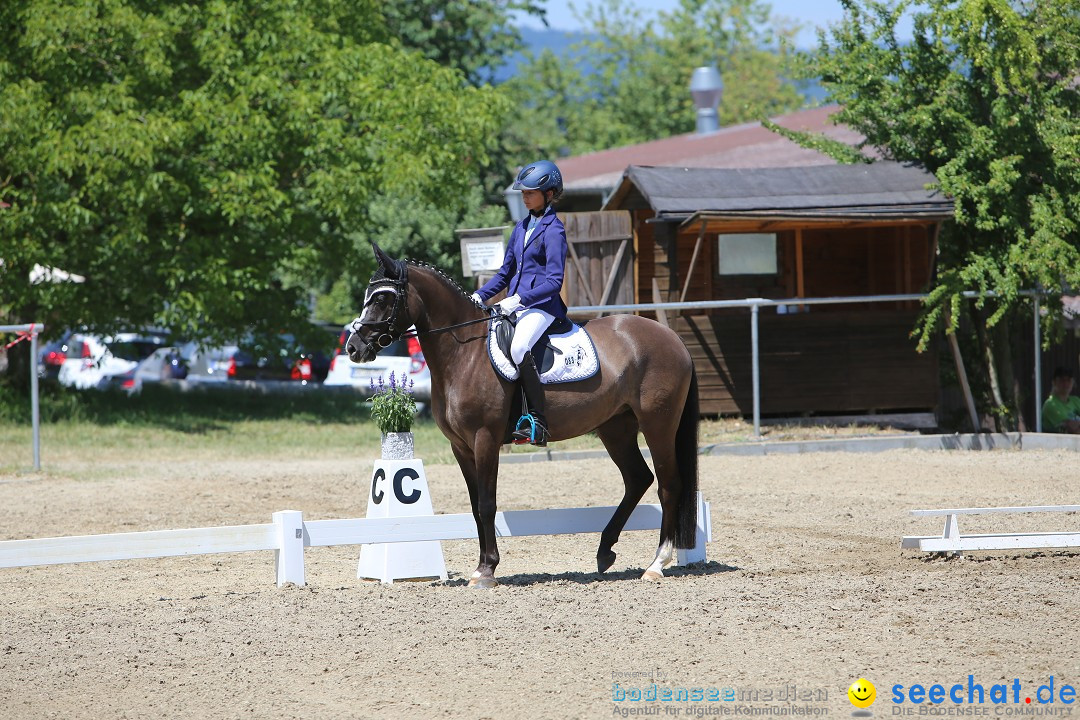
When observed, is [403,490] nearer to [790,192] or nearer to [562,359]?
[562,359]

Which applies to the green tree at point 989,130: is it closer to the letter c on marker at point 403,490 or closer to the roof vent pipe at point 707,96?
the letter c on marker at point 403,490

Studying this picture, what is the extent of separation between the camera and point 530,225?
7.93 metres

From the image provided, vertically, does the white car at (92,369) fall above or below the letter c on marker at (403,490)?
above

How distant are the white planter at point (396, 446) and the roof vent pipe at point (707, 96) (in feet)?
91.8

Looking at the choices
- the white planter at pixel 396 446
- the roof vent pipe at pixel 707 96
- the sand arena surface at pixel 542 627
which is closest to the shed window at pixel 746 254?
the sand arena surface at pixel 542 627

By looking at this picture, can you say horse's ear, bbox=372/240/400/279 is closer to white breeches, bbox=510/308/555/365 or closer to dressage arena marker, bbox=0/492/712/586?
white breeches, bbox=510/308/555/365

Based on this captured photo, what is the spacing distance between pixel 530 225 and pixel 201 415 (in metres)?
14.1

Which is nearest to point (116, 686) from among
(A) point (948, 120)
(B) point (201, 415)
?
(A) point (948, 120)

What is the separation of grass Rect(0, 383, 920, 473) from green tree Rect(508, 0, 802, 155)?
3320 centimetres

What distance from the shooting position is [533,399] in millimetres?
7812

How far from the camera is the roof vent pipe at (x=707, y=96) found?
117 ft

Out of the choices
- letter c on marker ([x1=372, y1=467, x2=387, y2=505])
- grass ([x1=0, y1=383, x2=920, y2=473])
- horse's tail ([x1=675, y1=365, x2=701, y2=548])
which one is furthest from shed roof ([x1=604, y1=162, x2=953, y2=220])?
letter c on marker ([x1=372, y1=467, x2=387, y2=505])

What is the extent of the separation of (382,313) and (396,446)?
1395 millimetres

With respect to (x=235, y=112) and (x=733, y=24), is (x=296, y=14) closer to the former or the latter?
(x=235, y=112)
